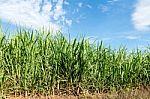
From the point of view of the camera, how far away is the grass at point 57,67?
384 inches

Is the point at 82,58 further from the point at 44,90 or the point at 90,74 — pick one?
the point at 44,90

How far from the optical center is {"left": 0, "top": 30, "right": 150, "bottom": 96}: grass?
9.76 meters

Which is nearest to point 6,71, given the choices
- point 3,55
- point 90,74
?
point 3,55

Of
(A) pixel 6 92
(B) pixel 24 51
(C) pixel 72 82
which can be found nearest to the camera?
(A) pixel 6 92

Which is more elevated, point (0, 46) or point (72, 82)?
point (0, 46)

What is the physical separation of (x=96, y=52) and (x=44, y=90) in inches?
101

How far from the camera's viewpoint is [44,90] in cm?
1027

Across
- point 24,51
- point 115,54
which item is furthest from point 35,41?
point 115,54

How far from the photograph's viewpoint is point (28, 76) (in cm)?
993

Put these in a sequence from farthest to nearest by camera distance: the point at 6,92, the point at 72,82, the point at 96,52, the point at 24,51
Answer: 1. the point at 96,52
2. the point at 72,82
3. the point at 24,51
4. the point at 6,92

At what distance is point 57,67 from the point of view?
10.8 metres

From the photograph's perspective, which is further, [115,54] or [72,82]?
[115,54]

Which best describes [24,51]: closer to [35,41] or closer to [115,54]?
[35,41]

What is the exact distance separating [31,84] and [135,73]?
197 inches
